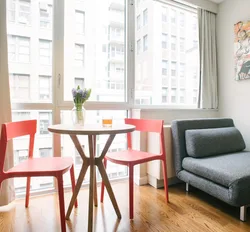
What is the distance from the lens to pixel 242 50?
2592 millimetres

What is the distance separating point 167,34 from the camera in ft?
9.08

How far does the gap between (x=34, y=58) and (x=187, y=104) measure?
2148 mm

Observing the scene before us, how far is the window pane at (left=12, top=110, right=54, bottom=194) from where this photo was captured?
2.03 meters

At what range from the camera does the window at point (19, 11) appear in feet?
6.37

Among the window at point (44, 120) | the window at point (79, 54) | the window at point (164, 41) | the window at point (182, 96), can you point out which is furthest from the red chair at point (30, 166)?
the window at point (164, 41)

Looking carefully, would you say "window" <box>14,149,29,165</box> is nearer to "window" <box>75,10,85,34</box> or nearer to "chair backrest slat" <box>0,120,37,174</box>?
"chair backrest slat" <box>0,120,37,174</box>

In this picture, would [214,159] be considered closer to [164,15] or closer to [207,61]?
[207,61]

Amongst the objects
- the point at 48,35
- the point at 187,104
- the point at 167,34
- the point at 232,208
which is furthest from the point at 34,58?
the point at 232,208

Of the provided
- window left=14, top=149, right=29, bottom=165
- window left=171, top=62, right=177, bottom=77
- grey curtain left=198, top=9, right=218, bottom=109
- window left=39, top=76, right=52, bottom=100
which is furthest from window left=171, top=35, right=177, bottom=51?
window left=14, top=149, right=29, bottom=165

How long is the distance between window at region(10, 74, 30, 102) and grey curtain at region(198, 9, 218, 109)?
7.53 ft

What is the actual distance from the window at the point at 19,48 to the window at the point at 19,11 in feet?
0.55

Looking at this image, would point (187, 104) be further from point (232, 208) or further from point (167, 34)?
point (232, 208)

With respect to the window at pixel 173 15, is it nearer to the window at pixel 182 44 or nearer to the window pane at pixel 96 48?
the window at pixel 182 44

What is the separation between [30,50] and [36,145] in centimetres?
102
